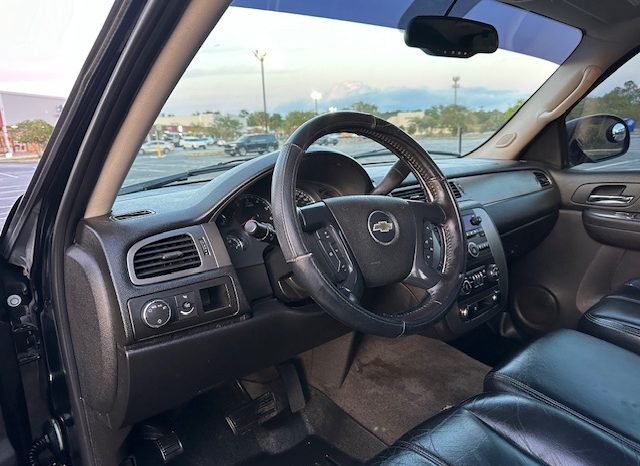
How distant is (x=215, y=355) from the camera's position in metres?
1.48

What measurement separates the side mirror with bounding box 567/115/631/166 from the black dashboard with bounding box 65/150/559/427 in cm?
176

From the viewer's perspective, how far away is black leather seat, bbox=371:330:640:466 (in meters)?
1.17

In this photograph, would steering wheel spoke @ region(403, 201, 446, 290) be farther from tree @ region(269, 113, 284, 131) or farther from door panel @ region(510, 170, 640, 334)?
door panel @ region(510, 170, 640, 334)

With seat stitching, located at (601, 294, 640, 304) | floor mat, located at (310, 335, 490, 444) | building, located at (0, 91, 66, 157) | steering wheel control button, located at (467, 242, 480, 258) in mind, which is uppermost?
building, located at (0, 91, 66, 157)

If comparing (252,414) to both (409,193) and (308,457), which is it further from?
(409,193)

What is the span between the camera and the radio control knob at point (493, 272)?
2033mm

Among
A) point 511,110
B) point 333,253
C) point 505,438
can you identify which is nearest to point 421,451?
point 505,438

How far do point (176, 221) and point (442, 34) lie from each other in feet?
4.36

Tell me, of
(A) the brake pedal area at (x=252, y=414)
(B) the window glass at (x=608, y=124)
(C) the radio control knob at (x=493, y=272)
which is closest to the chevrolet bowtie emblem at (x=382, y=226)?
(C) the radio control knob at (x=493, y=272)

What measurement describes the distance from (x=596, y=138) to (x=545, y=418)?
2.08 metres

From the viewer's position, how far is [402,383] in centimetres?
234

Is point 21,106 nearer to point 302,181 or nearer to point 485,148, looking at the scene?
point 302,181

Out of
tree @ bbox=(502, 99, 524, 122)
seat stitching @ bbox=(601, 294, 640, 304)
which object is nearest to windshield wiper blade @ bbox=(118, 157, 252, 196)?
seat stitching @ bbox=(601, 294, 640, 304)

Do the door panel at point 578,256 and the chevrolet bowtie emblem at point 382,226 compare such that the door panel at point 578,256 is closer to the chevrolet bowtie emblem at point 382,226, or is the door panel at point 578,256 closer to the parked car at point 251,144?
the chevrolet bowtie emblem at point 382,226
